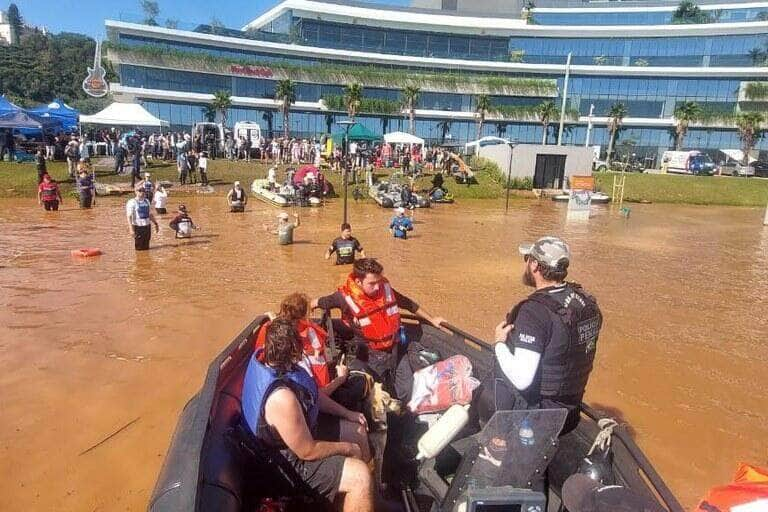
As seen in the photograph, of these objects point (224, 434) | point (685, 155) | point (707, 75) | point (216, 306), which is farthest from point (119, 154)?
point (707, 75)

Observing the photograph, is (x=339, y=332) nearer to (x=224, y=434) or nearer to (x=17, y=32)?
(x=224, y=434)

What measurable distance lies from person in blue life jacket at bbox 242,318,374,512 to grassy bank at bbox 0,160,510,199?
23525 mm

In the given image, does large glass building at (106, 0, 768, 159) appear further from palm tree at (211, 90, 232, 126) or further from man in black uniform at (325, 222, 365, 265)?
man in black uniform at (325, 222, 365, 265)

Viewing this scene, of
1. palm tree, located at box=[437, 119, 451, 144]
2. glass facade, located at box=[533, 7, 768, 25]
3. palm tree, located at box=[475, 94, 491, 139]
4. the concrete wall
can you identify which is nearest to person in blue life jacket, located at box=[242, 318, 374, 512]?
the concrete wall

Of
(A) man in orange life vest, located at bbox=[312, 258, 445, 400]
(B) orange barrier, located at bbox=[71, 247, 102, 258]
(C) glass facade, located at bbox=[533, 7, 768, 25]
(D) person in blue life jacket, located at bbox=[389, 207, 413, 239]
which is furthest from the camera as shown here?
(C) glass facade, located at bbox=[533, 7, 768, 25]

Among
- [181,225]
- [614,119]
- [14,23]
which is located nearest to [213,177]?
[181,225]

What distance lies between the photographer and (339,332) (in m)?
5.16

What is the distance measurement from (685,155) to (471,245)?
125 ft

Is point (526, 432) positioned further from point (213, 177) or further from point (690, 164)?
point (690, 164)

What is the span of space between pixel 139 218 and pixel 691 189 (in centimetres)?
3482

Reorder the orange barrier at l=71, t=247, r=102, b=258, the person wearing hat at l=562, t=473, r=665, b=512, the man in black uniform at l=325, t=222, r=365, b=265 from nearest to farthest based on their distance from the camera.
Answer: the person wearing hat at l=562, t=473, r=665, b=512 → the man in black uniform at l=325, t=222, r=365, b=265 → the orange barrier at l=71, t=247, r=102, b=258

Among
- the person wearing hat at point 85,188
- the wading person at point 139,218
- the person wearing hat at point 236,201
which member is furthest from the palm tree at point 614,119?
the wading person at point 139,218

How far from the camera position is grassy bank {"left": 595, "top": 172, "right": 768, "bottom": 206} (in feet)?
108

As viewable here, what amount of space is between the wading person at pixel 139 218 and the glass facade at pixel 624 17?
73.5 metres
